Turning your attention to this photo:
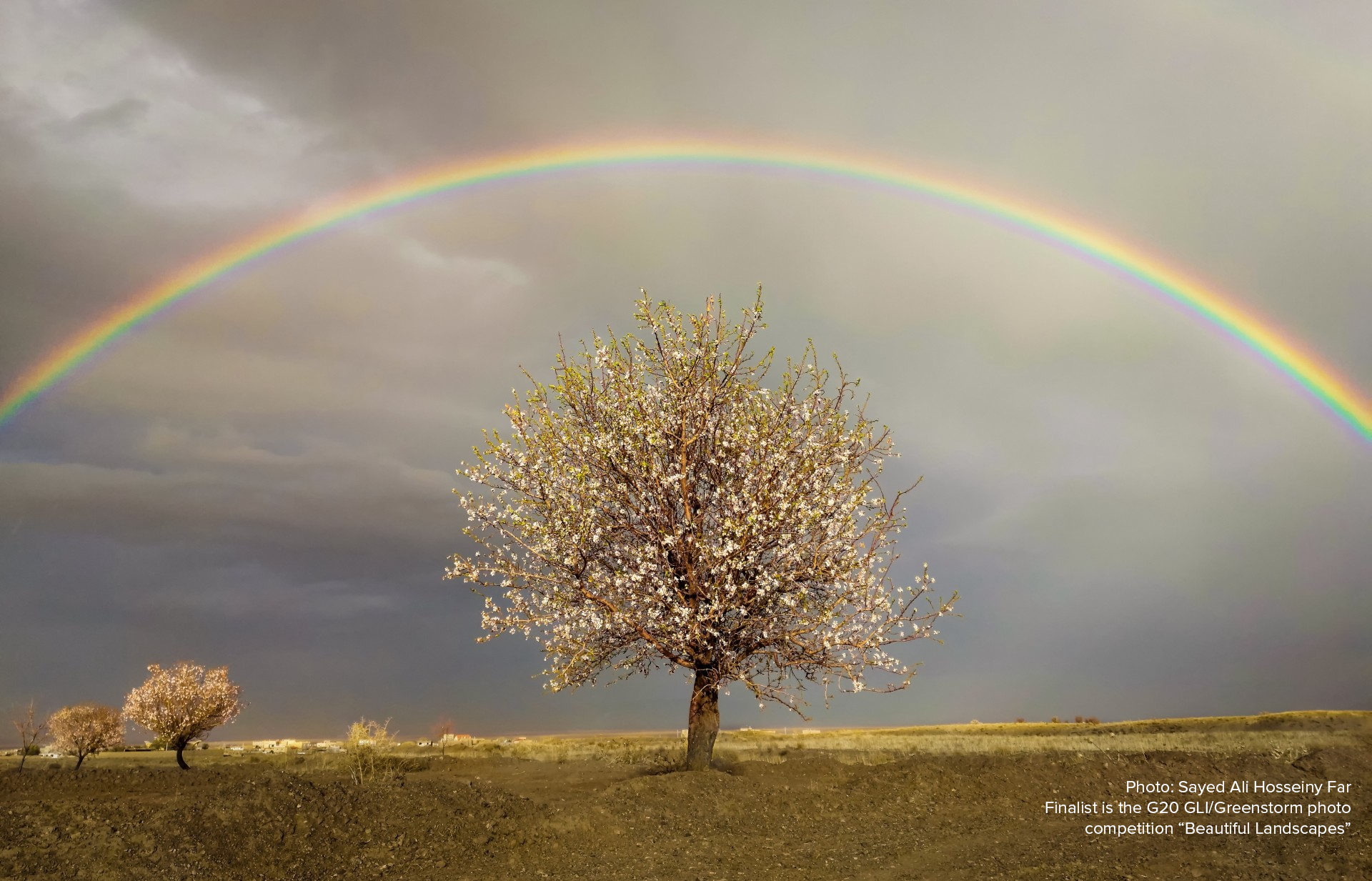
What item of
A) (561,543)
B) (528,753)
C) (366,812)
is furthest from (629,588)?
(528,753)

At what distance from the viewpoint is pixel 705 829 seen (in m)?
16.8

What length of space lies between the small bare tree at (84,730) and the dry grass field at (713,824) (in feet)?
32.9

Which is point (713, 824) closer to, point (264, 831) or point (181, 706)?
point (264, 831)

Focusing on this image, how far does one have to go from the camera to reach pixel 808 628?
69.4ft

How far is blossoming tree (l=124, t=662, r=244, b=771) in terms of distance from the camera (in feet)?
106

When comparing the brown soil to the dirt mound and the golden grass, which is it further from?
the golden grass

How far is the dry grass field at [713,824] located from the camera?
13352 mm

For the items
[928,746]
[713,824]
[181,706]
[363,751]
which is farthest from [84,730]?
[928,746]

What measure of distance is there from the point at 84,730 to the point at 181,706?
4134 millimetres

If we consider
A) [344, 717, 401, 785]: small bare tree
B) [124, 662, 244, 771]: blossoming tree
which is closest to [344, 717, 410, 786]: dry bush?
[344, 717, 401, 785]: small bare tree

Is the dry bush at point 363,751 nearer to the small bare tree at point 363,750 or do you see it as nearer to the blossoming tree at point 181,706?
the small bare tree at point 363,750

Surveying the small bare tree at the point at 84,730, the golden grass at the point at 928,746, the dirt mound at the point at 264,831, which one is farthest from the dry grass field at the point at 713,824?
the small bare tree at the point at 84,730

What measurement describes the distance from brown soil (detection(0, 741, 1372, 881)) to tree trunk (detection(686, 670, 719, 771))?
132 centimetres

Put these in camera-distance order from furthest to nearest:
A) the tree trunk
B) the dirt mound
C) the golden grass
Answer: the golden grass < the tree trunk < the dirt mound
